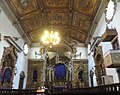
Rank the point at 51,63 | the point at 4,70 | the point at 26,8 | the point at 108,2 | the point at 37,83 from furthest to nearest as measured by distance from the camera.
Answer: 1. the point at 51,63
2. the point at 37,83
3. the point at 26,8
4. the point at 4,70
5. the point at 108,2

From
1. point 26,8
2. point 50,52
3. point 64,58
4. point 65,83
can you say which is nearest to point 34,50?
point 50,52

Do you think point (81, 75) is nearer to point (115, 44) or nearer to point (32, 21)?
point (32, 21)

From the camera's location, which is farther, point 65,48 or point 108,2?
point 65,48

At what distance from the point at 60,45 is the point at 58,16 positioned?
145 inches

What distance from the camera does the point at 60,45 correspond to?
47.6 ft

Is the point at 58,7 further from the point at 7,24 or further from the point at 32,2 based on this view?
the point at 7,24

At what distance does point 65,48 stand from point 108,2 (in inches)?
293

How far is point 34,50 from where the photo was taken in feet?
48.4

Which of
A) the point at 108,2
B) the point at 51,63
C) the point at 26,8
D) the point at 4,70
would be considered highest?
the point at 26,8

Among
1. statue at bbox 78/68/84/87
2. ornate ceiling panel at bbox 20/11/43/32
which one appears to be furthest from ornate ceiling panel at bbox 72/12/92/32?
statue at bbox 78/68/84/87

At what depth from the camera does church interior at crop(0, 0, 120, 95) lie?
7.71 meters

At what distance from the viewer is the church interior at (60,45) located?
771 centimetres

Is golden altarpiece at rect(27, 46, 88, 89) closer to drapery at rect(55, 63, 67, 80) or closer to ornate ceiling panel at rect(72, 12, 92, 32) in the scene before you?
drapery at rect(55, 63, 67, 80)

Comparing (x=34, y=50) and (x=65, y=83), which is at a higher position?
(x=34, y=50)
